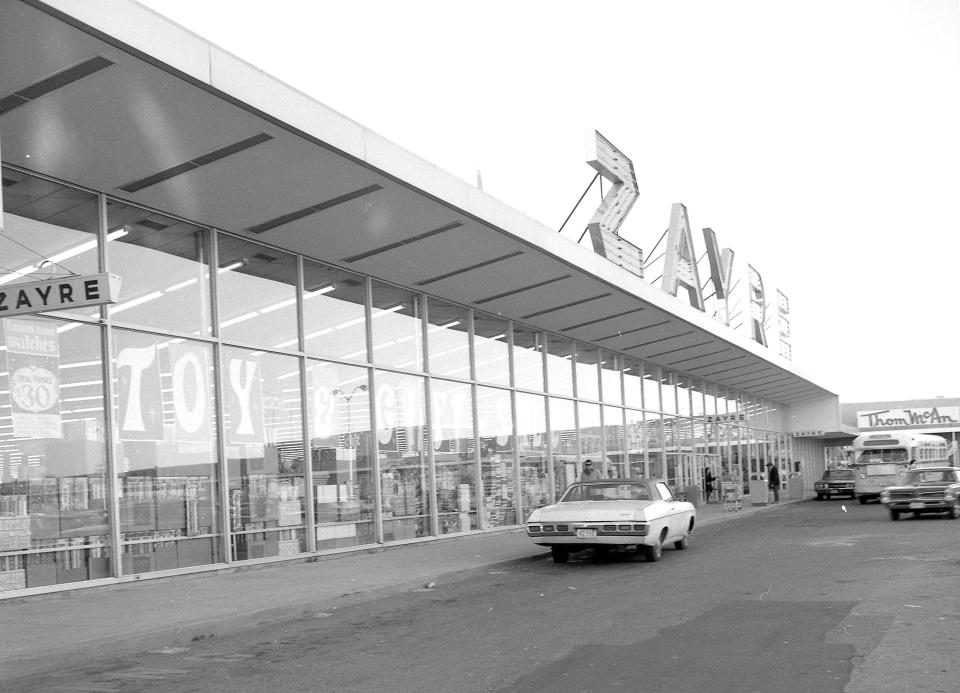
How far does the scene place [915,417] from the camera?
7675 centimetres

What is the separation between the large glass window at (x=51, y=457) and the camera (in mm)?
12500

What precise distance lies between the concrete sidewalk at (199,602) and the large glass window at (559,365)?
31.7 ft

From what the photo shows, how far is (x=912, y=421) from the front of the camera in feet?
251

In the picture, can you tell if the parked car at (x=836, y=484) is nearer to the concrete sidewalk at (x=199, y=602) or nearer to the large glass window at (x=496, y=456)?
the large glass window at (x=496, y=456)

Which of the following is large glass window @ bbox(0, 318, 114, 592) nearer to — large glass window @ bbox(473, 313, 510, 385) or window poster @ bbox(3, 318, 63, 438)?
window poster @ bbox(3, 318, 63, 438)

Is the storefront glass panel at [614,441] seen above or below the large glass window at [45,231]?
below

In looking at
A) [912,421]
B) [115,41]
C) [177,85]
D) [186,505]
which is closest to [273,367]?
[186,505]

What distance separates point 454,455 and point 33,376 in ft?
36.8

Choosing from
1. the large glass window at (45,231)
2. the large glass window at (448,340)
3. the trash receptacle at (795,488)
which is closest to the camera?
the large glass window at (45,231)

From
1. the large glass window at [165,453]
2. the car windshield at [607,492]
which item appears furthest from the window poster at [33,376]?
the car windshield at [607,492]

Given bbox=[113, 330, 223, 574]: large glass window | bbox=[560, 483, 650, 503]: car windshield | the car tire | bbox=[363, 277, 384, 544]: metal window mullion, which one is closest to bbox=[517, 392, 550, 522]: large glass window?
bbox=[363, 277, 384, 544]: metal window mullion

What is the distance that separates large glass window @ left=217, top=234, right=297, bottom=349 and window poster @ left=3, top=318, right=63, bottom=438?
3.27m

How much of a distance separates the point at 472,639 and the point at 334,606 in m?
3.03

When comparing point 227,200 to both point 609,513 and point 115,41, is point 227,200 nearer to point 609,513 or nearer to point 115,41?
point 115,41
